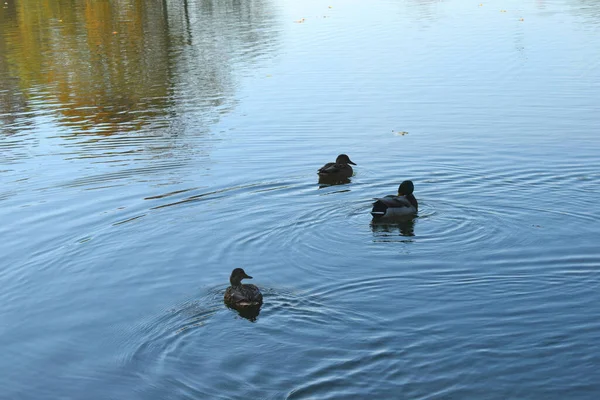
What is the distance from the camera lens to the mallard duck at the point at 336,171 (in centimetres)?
1619

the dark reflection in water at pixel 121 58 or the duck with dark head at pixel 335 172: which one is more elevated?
the dark reflection in water at pixel 121 58

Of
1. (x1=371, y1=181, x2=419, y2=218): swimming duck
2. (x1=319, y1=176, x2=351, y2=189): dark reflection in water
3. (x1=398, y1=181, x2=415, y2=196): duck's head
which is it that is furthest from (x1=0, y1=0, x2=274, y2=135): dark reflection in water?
(x1=371, y1=181, x2=419, y2=218): swimming duck

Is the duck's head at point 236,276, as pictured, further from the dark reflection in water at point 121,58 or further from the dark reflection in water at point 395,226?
the dark reflection in water at point 121,58

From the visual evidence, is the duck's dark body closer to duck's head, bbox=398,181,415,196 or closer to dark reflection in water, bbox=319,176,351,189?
duck's head, bbox=398,181,415,196

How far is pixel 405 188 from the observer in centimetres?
1473

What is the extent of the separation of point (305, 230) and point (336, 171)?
9.77 ft

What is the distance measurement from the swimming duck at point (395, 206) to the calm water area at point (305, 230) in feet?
0.78

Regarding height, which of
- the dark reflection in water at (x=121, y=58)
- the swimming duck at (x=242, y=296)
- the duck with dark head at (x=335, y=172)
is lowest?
the swimming duck at (x=242, y=296)

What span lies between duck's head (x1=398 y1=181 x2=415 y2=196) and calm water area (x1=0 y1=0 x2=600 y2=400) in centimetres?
33

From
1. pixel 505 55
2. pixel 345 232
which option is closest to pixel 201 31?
pixel 505 55

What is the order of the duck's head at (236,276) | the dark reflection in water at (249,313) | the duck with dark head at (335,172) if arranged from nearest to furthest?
the dark reflection in water at (249,313) → the duck's head at (236,276) → the duck with dark head at (335,172)

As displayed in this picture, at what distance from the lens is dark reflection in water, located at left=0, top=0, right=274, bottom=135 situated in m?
24.8

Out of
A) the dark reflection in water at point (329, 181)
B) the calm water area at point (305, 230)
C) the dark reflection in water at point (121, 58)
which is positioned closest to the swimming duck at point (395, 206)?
the calm water area at point (305, 230)

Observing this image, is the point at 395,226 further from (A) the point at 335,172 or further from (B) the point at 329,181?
(A) the point at 335,172
